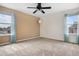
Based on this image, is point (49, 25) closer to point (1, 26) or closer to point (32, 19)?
point (32, 19)

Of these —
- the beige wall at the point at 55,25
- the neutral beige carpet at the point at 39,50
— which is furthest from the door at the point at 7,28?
the beige wall at the point at 55,25

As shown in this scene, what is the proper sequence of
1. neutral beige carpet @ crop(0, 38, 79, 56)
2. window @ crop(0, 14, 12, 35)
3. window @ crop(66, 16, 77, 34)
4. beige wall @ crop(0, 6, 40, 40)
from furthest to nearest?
beige wall @ crop(0, 6, 40, 40) < window @ crop(0, 14, 12, 35) < window @ crop(66, 16, 77, 34) < neutral beige carpet @ crop(0, 38, 79, 56)

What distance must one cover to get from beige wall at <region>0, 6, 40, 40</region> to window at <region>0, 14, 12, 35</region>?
0.32m

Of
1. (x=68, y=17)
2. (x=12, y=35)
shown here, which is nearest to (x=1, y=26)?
(x=12, y=35)

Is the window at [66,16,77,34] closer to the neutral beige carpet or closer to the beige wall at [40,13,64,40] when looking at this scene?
the beige wall at [40,13,64,40]

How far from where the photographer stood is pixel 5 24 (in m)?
4.26

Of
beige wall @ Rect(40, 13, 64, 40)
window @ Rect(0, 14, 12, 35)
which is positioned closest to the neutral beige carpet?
window @ Rect(0, 14, 12, 35)

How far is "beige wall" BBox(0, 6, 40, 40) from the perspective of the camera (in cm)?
470

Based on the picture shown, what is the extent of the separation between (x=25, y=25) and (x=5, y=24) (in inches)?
51.8

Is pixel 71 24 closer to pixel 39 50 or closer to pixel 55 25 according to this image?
pixel 55 25

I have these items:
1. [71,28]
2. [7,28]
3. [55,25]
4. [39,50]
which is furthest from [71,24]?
[7,28]

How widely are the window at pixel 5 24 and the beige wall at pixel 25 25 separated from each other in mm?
324

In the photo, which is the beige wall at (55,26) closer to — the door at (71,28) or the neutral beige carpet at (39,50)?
the door at (71,28)

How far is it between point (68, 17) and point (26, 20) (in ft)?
8.81
